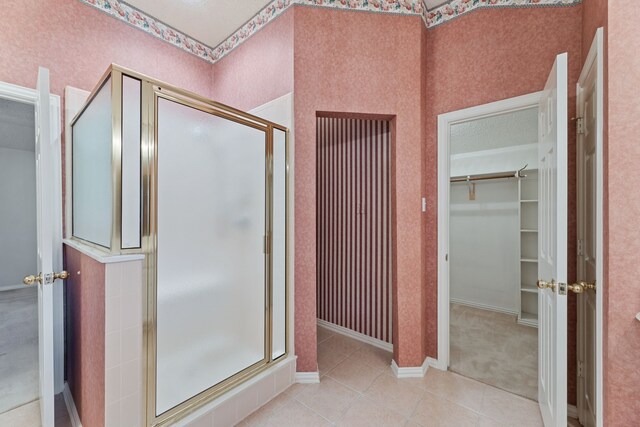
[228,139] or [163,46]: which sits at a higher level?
[163,46]

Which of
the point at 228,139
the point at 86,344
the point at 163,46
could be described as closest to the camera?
the point at 86,344

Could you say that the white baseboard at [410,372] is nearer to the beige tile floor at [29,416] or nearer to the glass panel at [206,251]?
the glass panel at [206,251]

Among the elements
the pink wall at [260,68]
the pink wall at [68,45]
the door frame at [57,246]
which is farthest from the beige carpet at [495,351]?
the pink wall at [68,45]

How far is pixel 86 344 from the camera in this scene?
1.34m

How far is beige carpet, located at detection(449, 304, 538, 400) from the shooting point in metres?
2.05

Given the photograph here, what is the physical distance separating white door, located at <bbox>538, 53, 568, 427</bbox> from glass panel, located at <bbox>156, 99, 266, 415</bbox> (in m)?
1.62

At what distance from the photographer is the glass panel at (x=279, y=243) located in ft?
6.24

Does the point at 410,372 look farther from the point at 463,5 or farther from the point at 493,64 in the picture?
the point at 463,5

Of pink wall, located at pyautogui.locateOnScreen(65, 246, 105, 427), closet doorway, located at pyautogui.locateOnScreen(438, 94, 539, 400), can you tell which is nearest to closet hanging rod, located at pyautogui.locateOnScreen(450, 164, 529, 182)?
closet doorway, located at pyautogui.locateOnScreen(438, 94, 539, 400)

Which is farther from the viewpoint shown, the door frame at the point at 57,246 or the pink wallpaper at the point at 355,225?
the pink wallpaper at the point at 355,225

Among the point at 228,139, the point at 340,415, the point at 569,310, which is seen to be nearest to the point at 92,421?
the point at 340,415

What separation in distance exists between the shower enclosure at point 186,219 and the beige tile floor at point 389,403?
31 cm

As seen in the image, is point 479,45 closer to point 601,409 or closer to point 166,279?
point 601,409

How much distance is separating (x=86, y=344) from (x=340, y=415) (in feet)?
4.94
